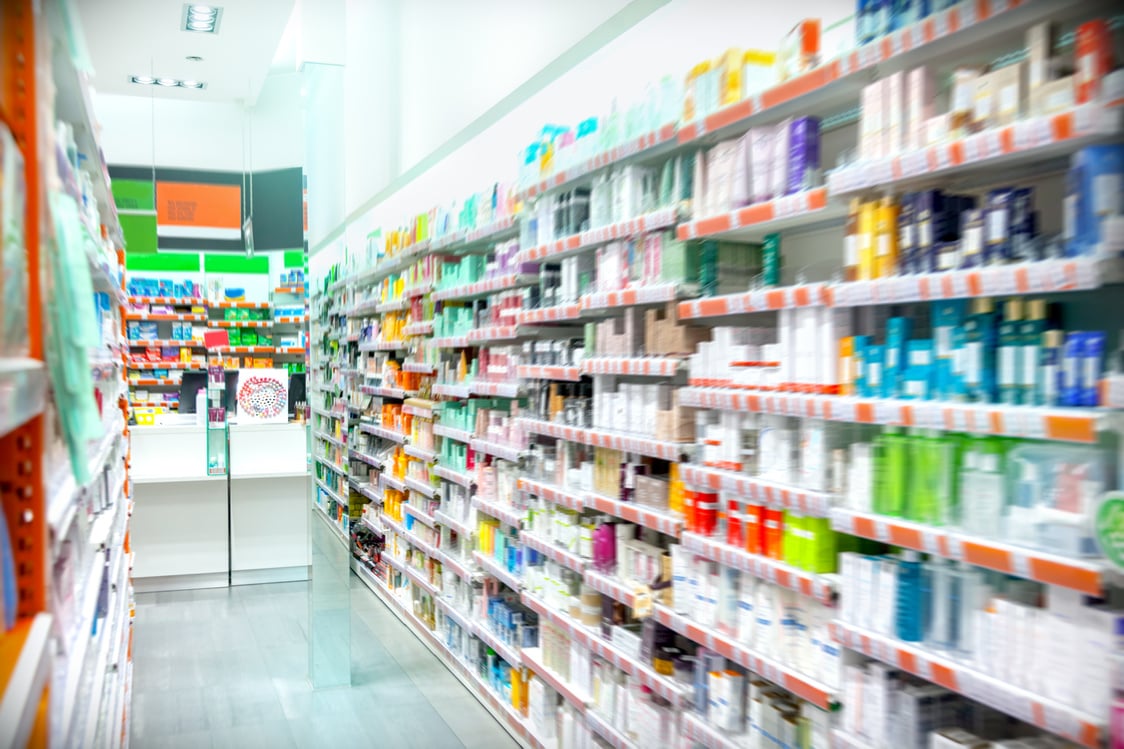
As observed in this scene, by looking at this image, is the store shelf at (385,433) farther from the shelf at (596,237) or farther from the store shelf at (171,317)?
the store shelf at (171,317)

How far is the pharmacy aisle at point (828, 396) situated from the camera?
203 cm

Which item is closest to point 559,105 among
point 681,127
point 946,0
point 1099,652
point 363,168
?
point 681,127

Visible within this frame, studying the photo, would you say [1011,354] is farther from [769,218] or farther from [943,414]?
[769,218]

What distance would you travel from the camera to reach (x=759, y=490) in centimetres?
290

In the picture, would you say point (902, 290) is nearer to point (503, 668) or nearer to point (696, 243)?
point (696, 243)

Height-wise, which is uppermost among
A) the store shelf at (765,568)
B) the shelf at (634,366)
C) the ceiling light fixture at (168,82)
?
the ceiling light fixture at (168,82)

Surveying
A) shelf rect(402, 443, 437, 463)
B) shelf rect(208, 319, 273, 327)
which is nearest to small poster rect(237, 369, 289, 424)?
shelf rect(402, 443, 437, 463)

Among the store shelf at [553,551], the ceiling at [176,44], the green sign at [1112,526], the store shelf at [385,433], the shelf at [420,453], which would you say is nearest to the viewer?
the green sign at [1112,526]

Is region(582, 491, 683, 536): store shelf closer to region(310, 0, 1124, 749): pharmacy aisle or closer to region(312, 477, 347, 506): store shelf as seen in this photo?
region(310, 0, 1124, 749): pharmacy aisle

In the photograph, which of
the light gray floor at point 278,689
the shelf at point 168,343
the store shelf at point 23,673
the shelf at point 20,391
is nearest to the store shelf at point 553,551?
the light gray floor at point 278,689

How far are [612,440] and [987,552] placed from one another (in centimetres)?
190

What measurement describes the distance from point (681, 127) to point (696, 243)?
44 cm

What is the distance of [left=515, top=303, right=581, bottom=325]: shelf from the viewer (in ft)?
13.8

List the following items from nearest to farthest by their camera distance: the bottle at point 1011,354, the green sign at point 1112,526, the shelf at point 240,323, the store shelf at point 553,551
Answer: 1. the green sign at point 1112,526
2. the bottle at point 1011,354
3. the store shelf at point 553,551
4. the shelf at point 240,323
